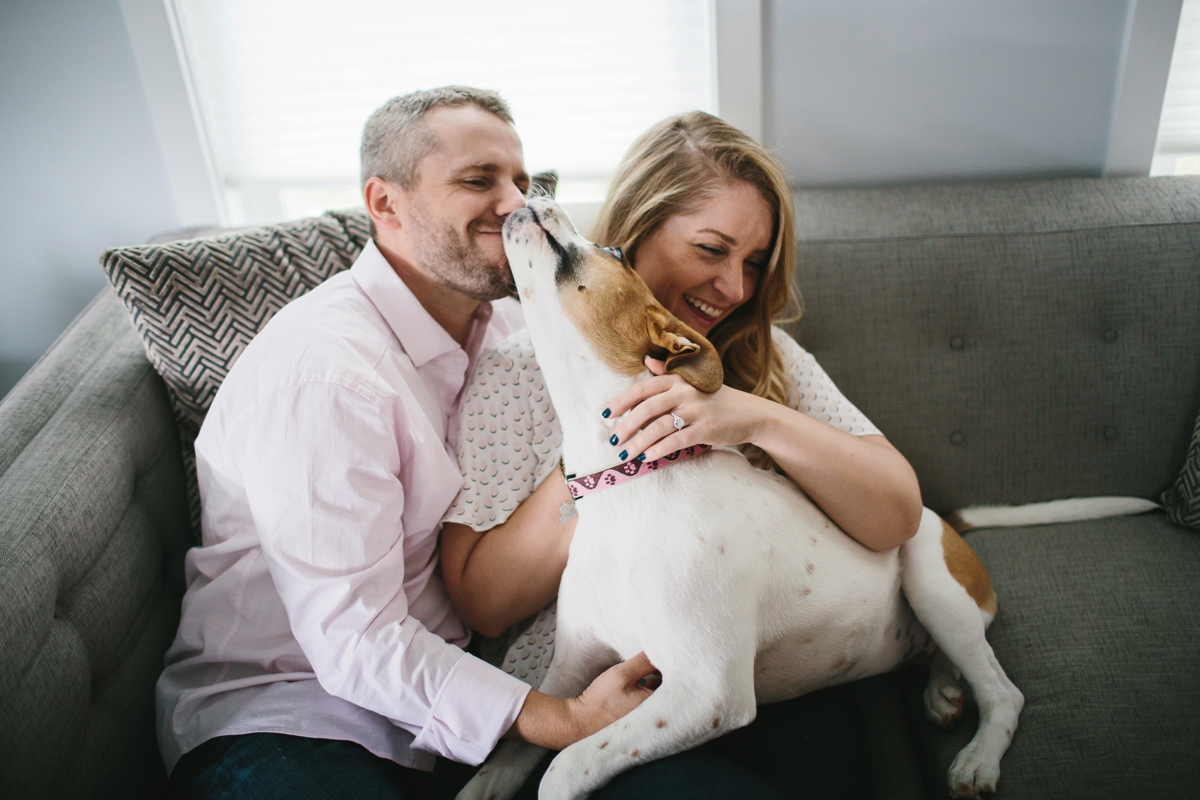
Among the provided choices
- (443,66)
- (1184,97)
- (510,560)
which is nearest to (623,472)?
(510,560)

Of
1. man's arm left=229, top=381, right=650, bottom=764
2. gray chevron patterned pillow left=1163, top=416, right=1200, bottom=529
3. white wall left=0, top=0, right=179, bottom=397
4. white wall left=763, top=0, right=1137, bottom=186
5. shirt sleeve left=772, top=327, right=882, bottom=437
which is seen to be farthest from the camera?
white wall left=0, top=0, right=179, bottom=397

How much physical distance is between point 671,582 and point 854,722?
58 cm

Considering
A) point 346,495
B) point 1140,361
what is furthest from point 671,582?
point 1140,361

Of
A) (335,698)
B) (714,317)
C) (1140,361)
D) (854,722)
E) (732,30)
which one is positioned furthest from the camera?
(732,30)

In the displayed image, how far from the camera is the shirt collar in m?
1.37

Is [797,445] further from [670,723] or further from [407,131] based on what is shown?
[407,131]

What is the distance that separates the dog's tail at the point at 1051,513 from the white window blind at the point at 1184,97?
44.0 inches

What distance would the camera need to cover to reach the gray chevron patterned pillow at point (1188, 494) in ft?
5.68

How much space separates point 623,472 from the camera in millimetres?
1097

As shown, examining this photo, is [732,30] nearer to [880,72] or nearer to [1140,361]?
[880,72]

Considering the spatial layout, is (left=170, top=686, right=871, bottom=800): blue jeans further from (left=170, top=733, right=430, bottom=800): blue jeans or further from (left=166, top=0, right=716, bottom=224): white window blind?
(left=166, top=0, right=716, bottom=224): white window blind

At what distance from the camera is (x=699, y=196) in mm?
1401

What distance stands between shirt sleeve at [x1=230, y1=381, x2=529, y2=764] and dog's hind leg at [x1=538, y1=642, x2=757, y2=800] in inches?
6.3

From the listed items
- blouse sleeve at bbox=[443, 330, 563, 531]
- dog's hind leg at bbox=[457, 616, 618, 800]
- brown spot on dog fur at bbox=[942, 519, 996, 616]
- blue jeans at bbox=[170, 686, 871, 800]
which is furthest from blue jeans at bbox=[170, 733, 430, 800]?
brown spot on dog fur at bbox=[942, 519, 996, 616]
